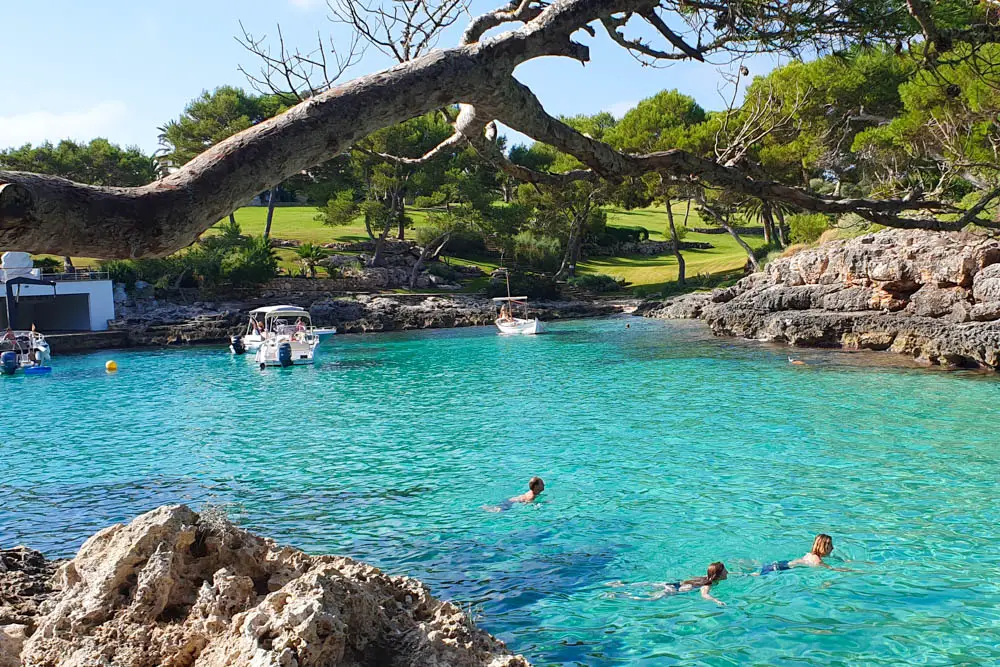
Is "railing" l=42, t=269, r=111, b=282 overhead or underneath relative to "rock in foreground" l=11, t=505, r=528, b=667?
overhead

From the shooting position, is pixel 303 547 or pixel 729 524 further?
pixel 729 524

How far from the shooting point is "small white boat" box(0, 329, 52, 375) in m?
31.9

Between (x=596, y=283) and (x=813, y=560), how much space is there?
172 feet

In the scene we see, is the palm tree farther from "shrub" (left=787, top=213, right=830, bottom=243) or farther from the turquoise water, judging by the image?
"shrub" (left=787, top=213, right=830, bottom=243)

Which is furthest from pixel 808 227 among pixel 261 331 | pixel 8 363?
pixel 8 363

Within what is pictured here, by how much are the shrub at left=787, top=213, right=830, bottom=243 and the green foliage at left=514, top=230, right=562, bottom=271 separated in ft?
66.4

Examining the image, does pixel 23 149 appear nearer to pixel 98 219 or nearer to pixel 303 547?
pixel 303 547

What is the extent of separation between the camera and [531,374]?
2792 cm

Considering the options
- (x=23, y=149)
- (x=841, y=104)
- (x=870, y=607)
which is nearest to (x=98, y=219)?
(x=870, y=607)

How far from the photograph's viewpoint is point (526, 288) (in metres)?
57.6

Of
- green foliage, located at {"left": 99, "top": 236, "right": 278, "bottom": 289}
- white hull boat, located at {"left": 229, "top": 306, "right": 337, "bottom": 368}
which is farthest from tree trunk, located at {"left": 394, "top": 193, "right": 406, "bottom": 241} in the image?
white hull boat, located at {"left": 229, "top": 306, "right": 337, "bottom": 368}

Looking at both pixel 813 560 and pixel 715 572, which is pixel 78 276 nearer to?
pixel 715 572

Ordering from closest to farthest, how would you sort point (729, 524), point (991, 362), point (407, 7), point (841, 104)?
point (407, 7)
point (729, 524)
point (991, 362)
point (841, 104)

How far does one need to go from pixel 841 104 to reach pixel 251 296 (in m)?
36.9
